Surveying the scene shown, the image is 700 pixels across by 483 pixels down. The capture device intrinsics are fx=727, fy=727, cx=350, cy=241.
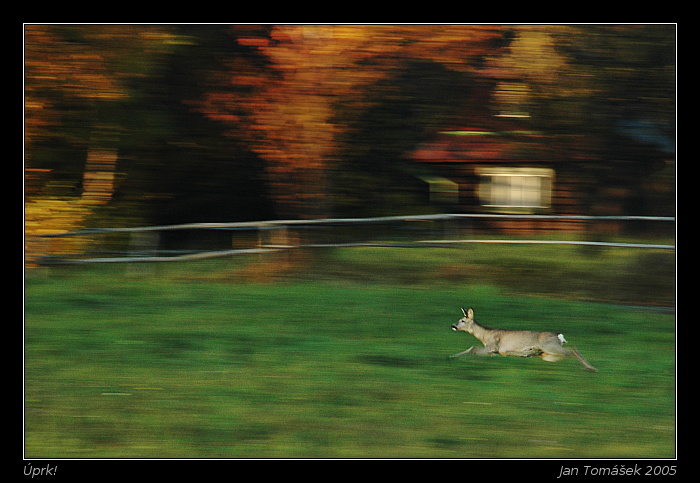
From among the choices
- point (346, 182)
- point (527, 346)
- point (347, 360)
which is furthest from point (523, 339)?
point (346, 182)

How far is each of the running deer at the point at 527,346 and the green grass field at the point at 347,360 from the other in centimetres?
9

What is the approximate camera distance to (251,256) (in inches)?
320

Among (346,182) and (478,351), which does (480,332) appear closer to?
(478,351)

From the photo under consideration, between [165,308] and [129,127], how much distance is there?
2.04 meters

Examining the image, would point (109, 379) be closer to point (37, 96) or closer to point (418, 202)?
point (37, 96)

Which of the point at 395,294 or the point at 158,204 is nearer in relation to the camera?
the point at 395,294

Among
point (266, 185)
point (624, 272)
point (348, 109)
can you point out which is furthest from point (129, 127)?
point (624, 272)

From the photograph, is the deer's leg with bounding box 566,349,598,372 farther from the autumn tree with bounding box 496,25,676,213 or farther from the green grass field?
the autumn tree with bounding box 496,25,676,213

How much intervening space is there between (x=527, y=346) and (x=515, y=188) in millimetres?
2830

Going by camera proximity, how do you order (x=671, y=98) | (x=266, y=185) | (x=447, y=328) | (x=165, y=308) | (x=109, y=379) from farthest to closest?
(x=266, y=185) → (x=671, y=98) → (x=165, y=308) → (x=447, y=328) → (x=109, y=379)

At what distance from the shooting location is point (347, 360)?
18.6 ft

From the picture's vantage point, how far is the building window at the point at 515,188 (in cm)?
789

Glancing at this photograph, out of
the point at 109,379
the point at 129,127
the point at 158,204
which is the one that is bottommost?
the point at 109,379

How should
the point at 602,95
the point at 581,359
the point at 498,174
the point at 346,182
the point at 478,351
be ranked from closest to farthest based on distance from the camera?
the point at 581,359 < the point at 478,351 < the point at 602,95 < the point at 498,174 < the point at 346,182
